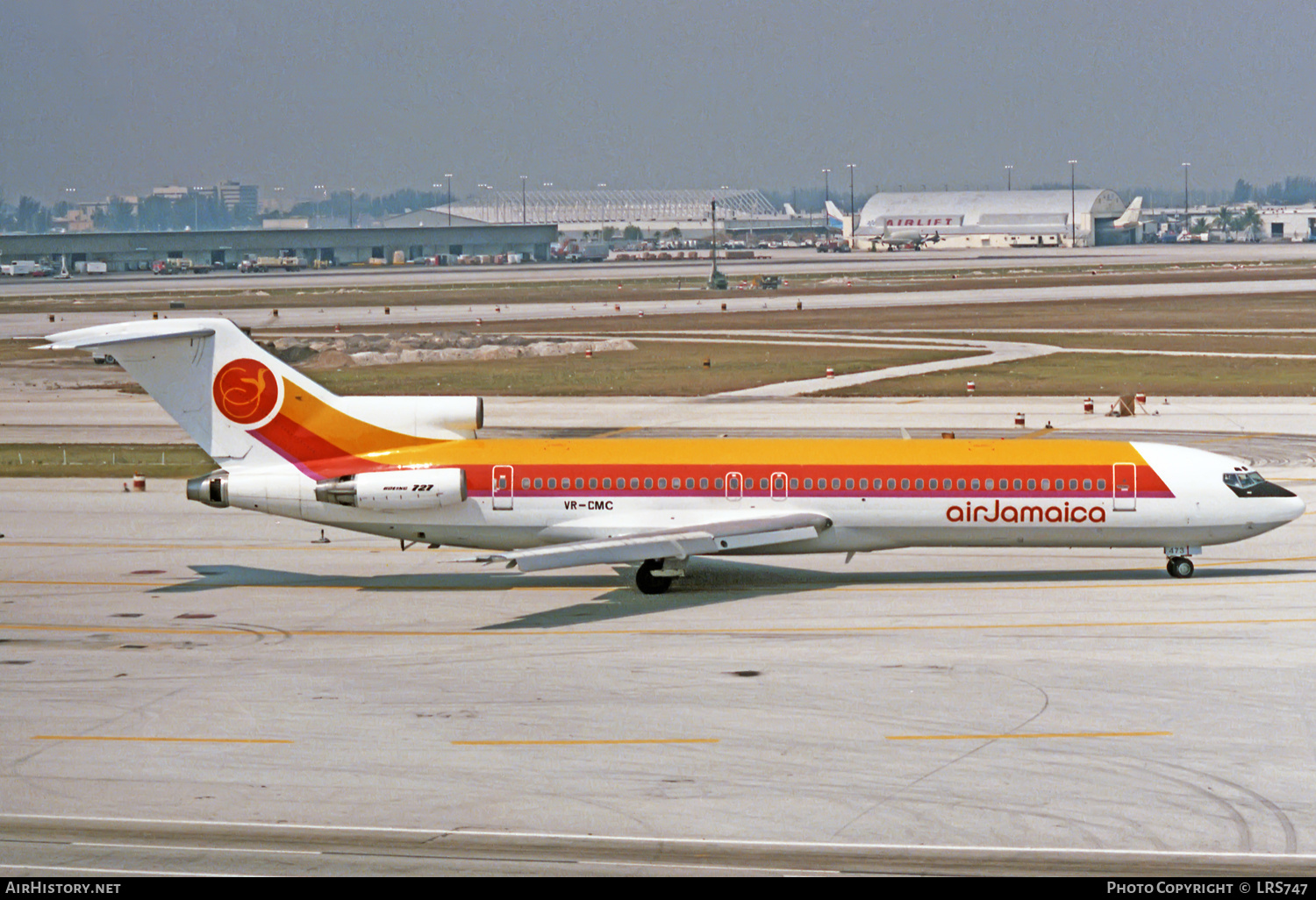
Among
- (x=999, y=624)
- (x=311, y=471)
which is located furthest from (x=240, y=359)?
(x=999, y=624)

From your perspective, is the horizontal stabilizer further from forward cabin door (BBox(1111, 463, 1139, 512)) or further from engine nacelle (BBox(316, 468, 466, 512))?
forward cabin door (BBox(1111, 463, 1139, 512))

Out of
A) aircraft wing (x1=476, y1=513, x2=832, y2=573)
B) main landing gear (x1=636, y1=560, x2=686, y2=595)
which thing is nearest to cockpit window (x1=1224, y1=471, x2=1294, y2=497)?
aircraft wing (x1=476, y1=513, x2=832, y2=573)

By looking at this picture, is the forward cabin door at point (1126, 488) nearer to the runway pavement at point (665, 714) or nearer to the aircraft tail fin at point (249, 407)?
the runway pavement at point (665, 714)

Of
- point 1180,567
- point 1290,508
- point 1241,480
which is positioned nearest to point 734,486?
point 1180,567

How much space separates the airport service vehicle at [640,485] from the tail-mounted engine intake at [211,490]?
1.8 inches

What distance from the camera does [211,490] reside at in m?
35.1

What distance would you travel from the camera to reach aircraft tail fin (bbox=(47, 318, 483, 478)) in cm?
3531

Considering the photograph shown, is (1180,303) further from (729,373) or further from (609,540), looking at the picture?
(609,540)

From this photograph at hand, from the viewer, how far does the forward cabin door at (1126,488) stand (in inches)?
1377

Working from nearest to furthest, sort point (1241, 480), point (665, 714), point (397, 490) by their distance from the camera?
point (665, 714), point (397, 490), point (1241, 480)

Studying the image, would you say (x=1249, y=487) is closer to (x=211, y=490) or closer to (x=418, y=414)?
(x=418, y=414)

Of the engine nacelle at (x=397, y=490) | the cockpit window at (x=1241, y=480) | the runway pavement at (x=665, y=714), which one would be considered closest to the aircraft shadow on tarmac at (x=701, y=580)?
the runway pavement at (x=665, y=714)

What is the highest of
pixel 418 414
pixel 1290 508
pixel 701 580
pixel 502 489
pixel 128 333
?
pixel 128 333

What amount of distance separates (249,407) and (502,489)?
6.11 meters
